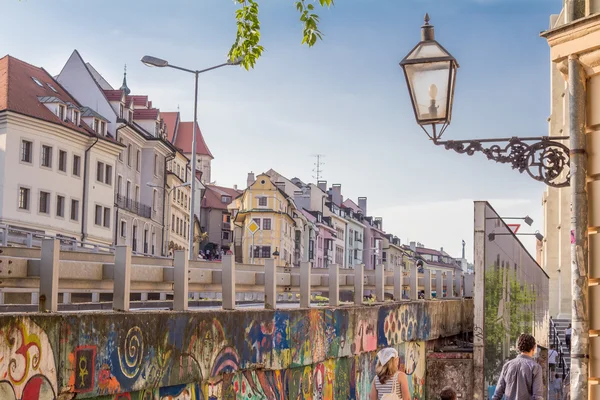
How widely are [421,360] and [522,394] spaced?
43.0ft

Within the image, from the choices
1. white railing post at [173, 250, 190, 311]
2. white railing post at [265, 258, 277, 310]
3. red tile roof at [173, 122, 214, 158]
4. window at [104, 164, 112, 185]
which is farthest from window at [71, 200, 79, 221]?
red tile roof at [173, 122, 214, 158]

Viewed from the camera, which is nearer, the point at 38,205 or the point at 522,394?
the point at 522,394

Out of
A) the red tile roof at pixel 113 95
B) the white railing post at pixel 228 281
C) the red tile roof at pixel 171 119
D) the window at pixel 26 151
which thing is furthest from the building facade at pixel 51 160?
the red tile roof at pixel 171 119

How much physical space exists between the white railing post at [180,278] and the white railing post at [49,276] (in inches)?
95.5

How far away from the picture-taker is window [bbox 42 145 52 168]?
191 feet

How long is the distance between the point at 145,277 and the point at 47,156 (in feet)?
160

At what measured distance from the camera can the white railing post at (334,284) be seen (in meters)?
17.5

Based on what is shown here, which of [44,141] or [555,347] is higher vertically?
[44,141]

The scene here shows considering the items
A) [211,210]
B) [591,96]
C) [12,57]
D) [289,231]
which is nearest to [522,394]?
[591,96]

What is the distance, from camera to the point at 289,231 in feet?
377

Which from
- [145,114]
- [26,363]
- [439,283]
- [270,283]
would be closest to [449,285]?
[439,283]

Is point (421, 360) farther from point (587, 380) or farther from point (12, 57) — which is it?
point (12, 57)

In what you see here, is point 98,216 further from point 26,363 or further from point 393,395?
point 393,395

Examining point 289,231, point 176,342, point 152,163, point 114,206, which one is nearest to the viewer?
point 176,342
